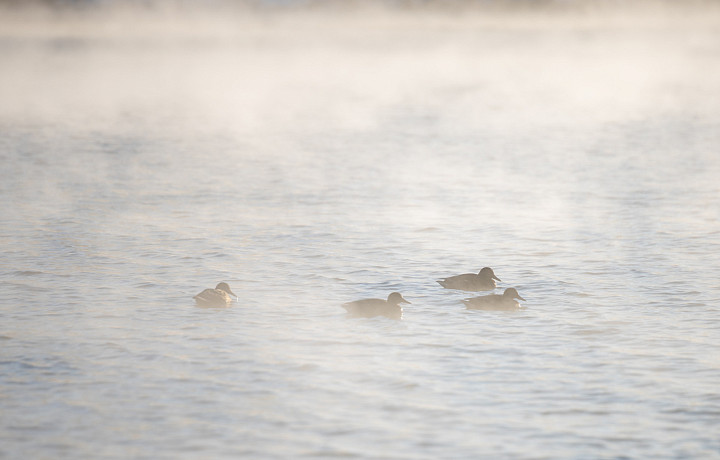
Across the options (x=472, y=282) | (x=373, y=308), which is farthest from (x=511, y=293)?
(x=373, y=308)

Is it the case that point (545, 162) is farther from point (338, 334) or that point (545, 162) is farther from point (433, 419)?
point (433, 419)

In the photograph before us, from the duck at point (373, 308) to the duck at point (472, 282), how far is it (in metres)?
1.49

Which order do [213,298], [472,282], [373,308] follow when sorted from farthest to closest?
1. [472,282]
2. [213,298]
3. [373,308]

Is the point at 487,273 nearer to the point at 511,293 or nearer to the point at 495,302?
the point at 511,293

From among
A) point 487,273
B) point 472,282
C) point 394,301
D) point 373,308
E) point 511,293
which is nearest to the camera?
point 373,308

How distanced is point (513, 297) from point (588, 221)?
271 inches

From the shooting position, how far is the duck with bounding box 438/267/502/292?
15188mm

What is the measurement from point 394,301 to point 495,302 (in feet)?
4.23

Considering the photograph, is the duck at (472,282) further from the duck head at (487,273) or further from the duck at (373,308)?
the duck at (373,308)

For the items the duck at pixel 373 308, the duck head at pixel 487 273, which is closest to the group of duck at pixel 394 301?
the duck at pixel 373 308

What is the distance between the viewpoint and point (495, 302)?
1429 cm

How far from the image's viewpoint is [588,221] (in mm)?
20984

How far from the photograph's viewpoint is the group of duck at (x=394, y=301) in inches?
547

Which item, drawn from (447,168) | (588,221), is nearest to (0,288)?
(588,221)
